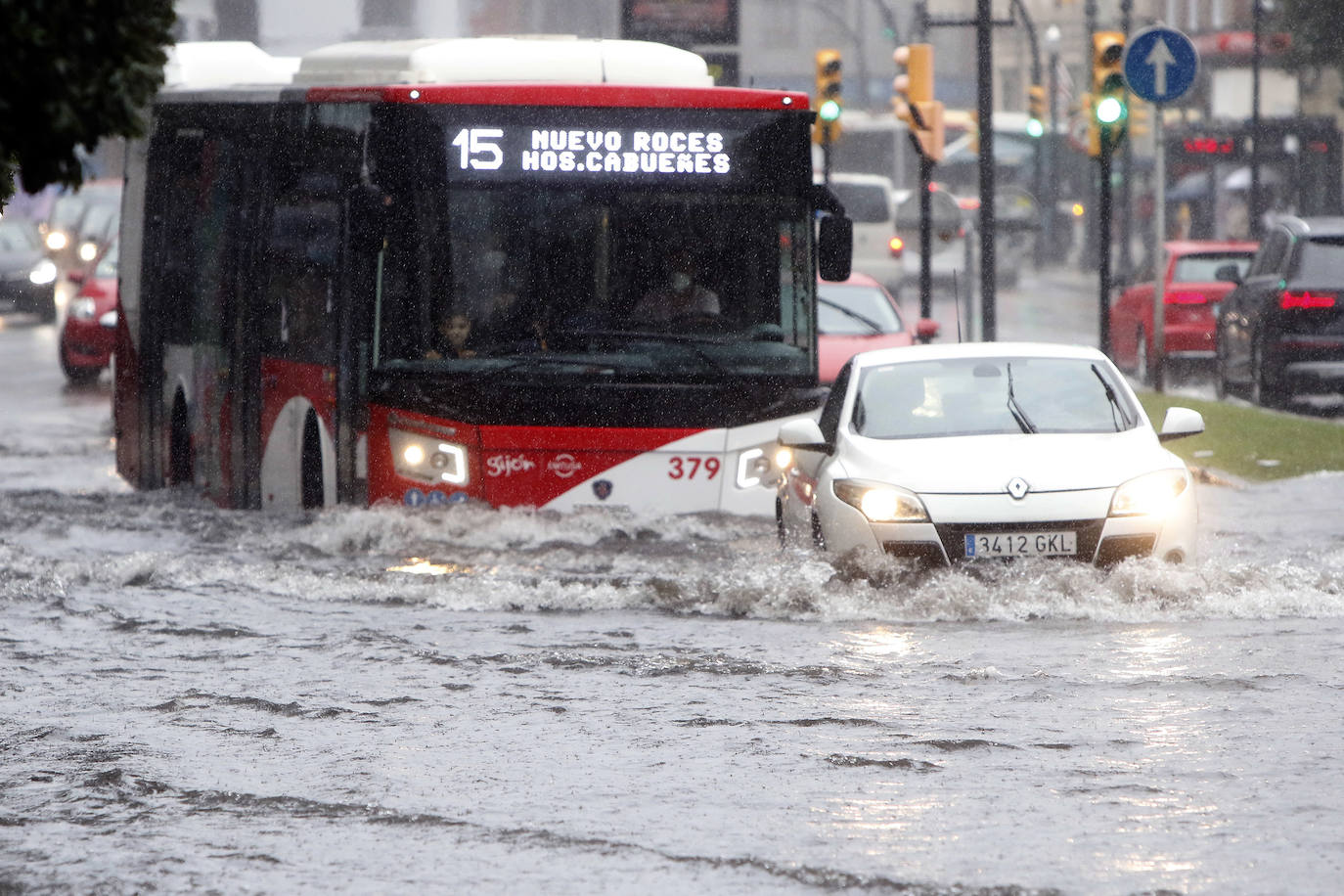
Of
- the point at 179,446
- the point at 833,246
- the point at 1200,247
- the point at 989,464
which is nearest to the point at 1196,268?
the point at 1200,247

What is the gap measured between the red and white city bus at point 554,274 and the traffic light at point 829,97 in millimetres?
16941

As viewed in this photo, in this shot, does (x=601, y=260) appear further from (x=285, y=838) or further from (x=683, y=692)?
(x=285, y=838)

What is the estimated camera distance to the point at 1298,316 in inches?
931

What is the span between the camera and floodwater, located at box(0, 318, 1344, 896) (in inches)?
256

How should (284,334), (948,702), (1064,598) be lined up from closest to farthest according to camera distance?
(948,702), (1064,598), (284,334)

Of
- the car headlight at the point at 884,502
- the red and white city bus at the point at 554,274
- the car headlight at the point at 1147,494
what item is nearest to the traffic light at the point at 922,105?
the red and white city bus at the point at 554,274

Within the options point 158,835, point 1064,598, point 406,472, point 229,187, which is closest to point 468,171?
point 406,472

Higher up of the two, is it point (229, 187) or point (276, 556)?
point (229, 187)

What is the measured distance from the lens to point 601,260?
13320 millimetres

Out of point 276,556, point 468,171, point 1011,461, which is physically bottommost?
point 276,556

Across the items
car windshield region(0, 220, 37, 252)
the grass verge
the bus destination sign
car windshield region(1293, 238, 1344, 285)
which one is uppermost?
the bus destination sign

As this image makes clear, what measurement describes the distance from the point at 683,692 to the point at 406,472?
15.3 feet

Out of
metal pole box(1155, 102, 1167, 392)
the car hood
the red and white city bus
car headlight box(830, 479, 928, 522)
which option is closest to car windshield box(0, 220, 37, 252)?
metal pole box(1155, 102, 1167, 392)

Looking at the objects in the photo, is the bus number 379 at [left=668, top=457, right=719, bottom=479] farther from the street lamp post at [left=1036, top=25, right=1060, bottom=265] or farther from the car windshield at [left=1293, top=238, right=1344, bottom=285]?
the street lamp post at [left=1036, top=25, right=1060, bottom=265]
